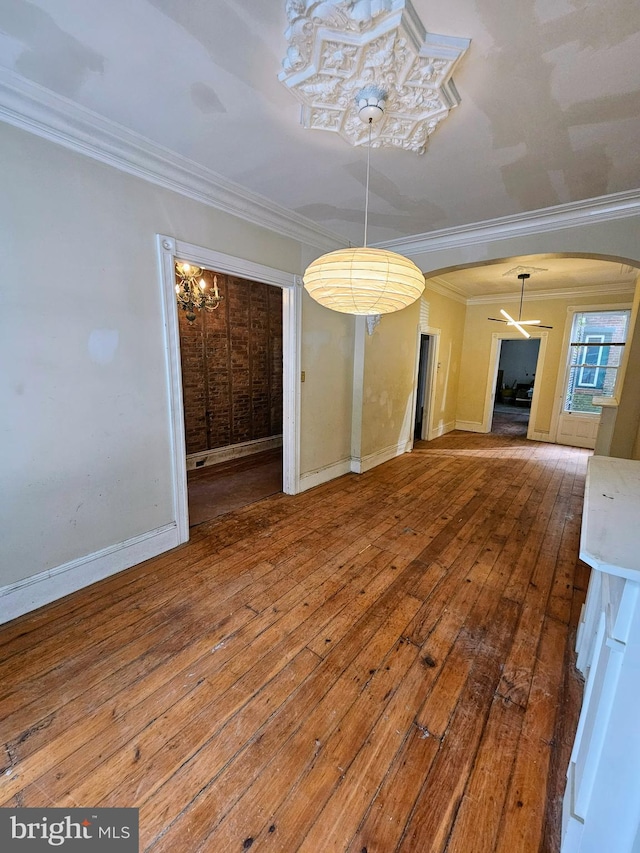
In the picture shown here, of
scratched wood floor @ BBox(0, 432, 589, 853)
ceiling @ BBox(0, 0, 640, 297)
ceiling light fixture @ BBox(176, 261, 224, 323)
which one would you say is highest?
ceiling @ BBox(0, 0, 640, 297)

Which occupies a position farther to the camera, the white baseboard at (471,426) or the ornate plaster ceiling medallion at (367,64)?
the white baseboard at (471,426)

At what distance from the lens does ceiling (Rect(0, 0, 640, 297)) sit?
130 centimetres

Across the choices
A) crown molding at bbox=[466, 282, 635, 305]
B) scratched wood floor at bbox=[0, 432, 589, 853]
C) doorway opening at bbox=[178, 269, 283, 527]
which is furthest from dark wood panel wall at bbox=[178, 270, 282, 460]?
crown molding at bbox=[466, 282, 635, 305]

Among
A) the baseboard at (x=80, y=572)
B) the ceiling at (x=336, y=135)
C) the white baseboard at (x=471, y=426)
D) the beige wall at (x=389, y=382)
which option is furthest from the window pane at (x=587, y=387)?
the baseboard at (x=80, y=572)

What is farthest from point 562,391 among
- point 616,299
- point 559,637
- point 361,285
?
point 361,285

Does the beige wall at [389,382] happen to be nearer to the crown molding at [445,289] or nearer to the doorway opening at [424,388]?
the crown molding at [445,289]

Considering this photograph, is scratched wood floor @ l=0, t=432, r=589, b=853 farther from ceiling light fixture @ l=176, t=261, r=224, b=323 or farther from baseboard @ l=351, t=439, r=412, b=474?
ceiling light fixture @ l=176, t=261, r=224, b=323

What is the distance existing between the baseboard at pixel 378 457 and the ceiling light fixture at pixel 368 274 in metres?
2.90

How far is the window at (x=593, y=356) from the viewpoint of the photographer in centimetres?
578

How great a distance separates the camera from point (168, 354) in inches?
97.0

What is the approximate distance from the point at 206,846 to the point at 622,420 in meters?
4.36

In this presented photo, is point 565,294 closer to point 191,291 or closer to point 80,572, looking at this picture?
point 191,291

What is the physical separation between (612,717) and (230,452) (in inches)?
187

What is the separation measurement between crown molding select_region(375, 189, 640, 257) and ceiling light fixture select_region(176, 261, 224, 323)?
210 centimetres
